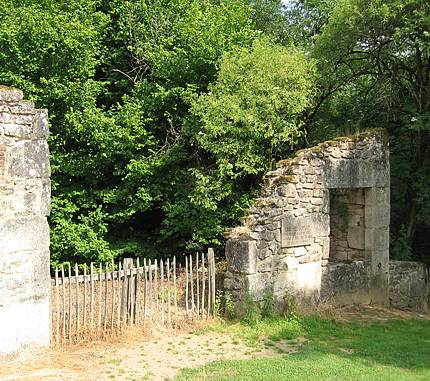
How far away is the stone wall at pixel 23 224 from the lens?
23.3 feet

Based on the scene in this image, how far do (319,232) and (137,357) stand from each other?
464 centimetres

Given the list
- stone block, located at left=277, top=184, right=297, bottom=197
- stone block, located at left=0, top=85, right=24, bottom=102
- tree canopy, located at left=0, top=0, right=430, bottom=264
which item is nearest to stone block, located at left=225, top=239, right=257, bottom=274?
stone block, located at left=277, top=184, right=297, bottom=197

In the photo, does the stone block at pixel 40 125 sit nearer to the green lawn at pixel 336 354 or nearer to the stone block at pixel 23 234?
the stone block at pixel 23 234

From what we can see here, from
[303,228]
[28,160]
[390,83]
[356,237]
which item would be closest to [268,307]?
[303,228]

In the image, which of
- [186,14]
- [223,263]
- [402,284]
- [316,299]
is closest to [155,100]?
[186,14]

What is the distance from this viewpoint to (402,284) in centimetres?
1230

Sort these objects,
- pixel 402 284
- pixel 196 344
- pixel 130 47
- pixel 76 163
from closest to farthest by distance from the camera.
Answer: pixel 196 344, pixel 402 284, pixel 76 163, pixel 130 47

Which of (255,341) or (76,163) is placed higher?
(76,163)

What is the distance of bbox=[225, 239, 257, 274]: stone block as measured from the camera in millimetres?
9422

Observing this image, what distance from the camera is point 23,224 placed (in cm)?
729

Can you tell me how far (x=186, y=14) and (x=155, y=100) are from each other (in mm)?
2688

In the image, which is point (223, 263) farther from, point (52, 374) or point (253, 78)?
point (52, 374)

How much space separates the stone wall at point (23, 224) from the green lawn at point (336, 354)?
226 cm

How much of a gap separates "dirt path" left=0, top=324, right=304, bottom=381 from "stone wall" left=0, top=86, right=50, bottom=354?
36 cm
